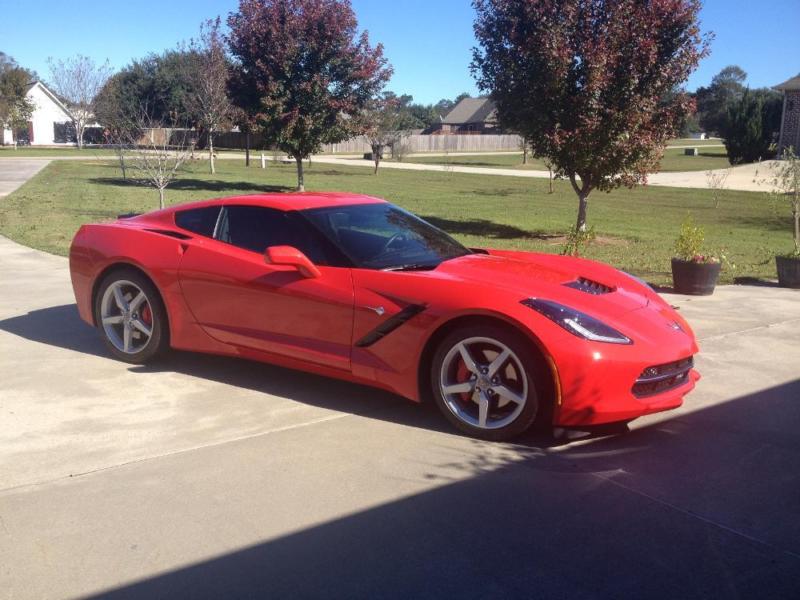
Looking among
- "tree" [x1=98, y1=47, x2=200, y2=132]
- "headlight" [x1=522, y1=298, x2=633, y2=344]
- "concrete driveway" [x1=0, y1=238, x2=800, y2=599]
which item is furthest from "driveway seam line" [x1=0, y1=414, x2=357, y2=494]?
"tree" [x1=98, y1=47, x2=200, y2=132]

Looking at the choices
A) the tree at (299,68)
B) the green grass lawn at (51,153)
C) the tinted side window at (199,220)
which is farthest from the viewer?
the green grass lawn at (51,153)

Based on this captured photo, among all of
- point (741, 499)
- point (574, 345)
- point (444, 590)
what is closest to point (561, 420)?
point (574, 345)

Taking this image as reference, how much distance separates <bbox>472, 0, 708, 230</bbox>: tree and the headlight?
10.7 meters

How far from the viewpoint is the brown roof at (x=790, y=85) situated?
46759 millimetres

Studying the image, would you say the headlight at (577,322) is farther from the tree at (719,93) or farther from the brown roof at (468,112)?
the brown roof at (468,112)

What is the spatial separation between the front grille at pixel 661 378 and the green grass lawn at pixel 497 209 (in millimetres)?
6202

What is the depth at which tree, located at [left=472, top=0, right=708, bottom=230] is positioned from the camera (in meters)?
14.2

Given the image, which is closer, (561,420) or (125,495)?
(125,495)

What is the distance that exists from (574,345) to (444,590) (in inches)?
68.1

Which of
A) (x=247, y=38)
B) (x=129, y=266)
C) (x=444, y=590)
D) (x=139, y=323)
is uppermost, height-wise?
(x=247, y=38)

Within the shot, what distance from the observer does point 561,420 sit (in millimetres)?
4375

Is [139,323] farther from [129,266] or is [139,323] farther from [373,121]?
[373,121]

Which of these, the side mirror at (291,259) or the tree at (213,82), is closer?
the side mirror at (291,259)

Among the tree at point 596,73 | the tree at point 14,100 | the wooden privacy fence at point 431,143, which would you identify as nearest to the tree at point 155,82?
the wooden privacy fence at point 431,143
